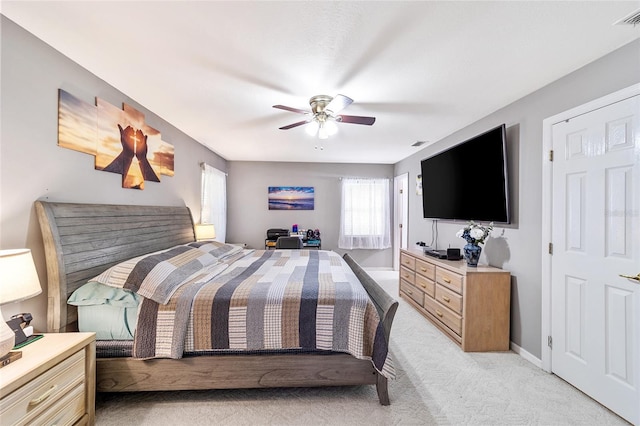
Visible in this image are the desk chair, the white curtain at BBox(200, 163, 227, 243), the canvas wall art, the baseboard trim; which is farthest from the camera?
the desk chair

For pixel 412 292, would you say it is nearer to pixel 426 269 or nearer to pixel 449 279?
pixel 426 269

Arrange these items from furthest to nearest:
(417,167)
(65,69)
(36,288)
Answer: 1. (417,167)
2. (65,69)
3. (36,288)

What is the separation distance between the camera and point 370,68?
194 cm

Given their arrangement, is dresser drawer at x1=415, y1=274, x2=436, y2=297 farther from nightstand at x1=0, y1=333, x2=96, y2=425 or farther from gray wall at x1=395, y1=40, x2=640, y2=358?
nightstand at x1=0, y1=333, x2=96, y2=425

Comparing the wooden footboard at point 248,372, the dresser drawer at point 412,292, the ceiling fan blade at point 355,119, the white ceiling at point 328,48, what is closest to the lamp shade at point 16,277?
the wooden footboard at point 248,372

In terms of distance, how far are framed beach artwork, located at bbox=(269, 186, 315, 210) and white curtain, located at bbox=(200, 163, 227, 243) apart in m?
1.00

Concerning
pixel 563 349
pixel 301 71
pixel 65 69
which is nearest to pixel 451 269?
pixel 563 349

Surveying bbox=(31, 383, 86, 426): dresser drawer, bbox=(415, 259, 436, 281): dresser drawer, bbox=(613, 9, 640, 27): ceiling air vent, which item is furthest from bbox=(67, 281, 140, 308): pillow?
bbox=(613, 9, 640, 27): ceiling air vent

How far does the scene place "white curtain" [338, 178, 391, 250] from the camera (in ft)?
18.3

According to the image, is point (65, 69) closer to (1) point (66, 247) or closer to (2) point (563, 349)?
(1) point (66, 247)

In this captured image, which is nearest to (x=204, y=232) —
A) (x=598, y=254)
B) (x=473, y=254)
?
(x=473, y=254)

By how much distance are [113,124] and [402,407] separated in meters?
3.29

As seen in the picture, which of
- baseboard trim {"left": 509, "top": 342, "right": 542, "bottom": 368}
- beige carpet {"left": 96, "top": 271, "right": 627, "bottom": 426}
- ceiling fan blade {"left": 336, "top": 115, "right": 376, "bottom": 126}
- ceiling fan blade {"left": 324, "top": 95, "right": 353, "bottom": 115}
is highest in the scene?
ceiling fan blade {"left": 324, "top": 95, "right": 353, "bottom": 115}

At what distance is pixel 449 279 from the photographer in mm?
2729
